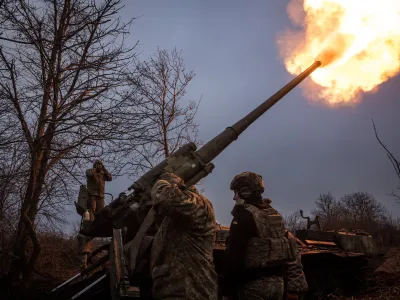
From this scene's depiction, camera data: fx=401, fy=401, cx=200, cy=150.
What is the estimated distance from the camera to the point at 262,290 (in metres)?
3.86

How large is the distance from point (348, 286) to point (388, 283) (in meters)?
2.61

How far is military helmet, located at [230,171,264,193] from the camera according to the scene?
4297 millimetres

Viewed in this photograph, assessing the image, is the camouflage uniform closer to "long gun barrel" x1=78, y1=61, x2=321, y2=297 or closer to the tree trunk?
"long gun barrel" x1=78, y1=61, x2=321, y2=297

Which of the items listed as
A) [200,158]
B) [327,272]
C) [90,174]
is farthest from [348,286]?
[90,174]

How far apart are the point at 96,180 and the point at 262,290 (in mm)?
4915

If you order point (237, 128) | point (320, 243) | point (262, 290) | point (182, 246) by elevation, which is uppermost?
point (237, 128)

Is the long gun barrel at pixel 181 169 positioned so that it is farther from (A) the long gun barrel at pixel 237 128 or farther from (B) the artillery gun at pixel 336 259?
(B) the artillery gun at pixel 336 259

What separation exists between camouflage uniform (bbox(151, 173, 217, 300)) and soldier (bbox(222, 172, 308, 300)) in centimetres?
92

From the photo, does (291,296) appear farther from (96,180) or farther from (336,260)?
(336,260)

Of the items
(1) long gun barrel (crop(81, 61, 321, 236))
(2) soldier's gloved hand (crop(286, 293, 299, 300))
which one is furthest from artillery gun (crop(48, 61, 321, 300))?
(2) soldier's gloved hand (crop(286, 293, 299, 300))

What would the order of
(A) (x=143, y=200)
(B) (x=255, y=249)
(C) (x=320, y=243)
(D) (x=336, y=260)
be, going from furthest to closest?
(D) (x=336, y=260)
(C) (x=320, y=243)
(A) (x=143, y=200)
(B) (x=255, y=249)

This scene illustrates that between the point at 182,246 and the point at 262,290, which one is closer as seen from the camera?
the point at 182,246

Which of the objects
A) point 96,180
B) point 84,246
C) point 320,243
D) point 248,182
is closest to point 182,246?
point 248,182

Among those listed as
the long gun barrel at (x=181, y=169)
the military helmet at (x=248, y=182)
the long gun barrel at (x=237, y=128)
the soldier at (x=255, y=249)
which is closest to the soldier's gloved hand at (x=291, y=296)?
the soldier at (x=255, y=249)
